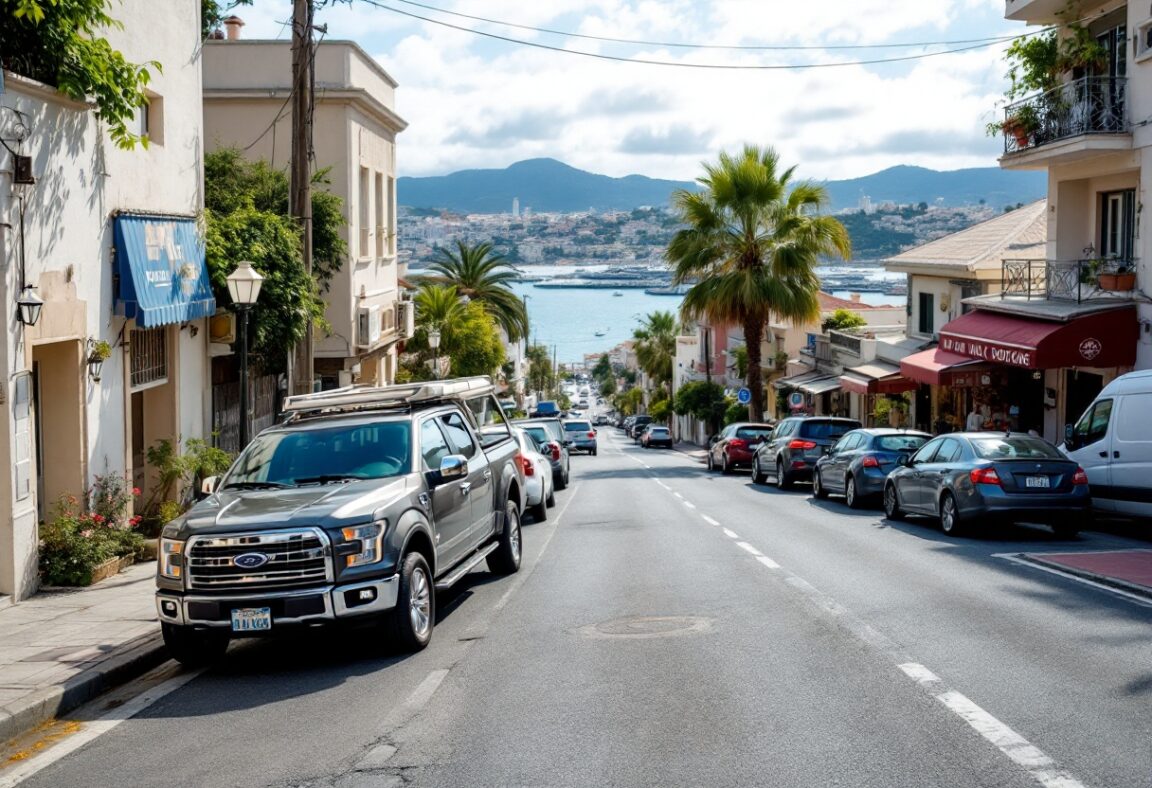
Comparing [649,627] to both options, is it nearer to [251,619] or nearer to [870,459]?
[251,619]

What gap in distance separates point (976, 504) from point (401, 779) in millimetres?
12193

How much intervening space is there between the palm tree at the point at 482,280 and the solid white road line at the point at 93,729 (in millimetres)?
44457

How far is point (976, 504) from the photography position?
660 inches

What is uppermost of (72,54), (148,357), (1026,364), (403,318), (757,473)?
(72,54)

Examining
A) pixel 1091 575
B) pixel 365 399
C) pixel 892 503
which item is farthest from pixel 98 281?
pixel 892 503

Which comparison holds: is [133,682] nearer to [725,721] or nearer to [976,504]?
[725,721]

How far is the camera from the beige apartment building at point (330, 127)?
2822cm

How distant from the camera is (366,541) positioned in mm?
9258

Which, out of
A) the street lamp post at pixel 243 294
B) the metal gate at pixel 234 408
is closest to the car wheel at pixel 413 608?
the street lamp post at pixel 243 294

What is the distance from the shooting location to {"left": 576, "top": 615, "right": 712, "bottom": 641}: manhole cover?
9.93 meters

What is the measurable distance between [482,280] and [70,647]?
149 feet

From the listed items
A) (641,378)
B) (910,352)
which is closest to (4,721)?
(910,352)

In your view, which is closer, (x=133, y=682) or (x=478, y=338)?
(x=133, y=682)

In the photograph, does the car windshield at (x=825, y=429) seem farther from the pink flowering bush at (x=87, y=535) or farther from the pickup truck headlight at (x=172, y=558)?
the pickup truck headlight at (x=172, y=558)
